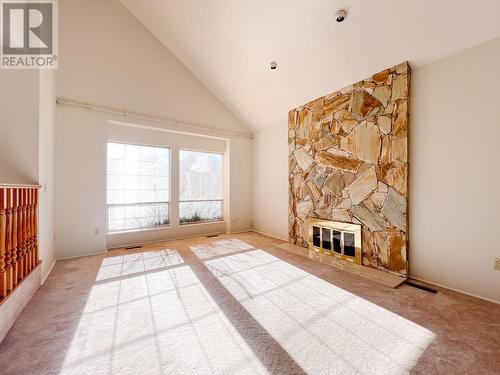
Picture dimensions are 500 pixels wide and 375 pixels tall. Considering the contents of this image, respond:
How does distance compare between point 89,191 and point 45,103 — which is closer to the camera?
point 45,103

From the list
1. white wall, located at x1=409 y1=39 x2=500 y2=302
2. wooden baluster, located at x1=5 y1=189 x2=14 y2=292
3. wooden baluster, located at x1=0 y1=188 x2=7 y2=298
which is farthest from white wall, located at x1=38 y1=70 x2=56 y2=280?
white wall, located at x1=409 y1=39 x2=500 y2=302

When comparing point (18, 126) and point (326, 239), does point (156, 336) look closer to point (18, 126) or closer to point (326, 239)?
point (18, 126)

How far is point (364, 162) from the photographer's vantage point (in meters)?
3.20

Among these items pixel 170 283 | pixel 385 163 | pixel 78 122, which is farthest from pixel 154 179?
pixel 385 163

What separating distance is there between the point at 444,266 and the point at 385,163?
1.41 m

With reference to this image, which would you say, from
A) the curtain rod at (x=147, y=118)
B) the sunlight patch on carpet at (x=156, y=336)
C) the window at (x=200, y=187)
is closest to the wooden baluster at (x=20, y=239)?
the sunlight patch on carpet at (x=156, y=336)

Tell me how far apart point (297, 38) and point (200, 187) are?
361cm

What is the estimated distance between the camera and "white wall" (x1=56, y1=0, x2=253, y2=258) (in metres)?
3.54

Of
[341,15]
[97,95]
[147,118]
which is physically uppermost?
[341,15]

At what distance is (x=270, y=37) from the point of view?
10.8 feet

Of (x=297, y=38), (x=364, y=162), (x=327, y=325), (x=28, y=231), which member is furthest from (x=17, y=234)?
(x=364, y=162)

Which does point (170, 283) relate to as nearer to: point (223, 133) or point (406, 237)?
point (406, 237)
